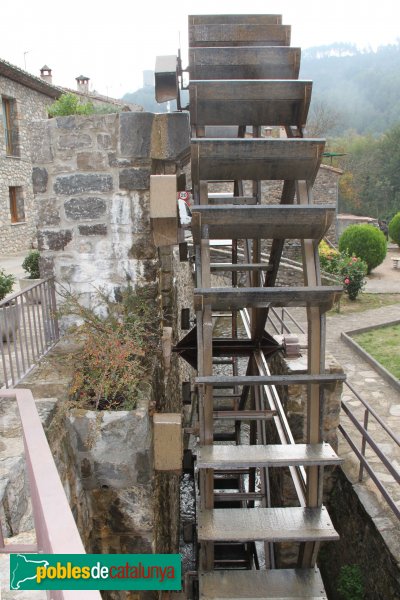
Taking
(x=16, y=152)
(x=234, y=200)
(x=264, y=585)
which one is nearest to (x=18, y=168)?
(x=16, y=152)

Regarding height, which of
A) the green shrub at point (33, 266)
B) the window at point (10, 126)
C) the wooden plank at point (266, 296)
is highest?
the window at point (10, 126)

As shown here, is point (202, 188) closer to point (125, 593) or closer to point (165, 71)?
point (165, 71)

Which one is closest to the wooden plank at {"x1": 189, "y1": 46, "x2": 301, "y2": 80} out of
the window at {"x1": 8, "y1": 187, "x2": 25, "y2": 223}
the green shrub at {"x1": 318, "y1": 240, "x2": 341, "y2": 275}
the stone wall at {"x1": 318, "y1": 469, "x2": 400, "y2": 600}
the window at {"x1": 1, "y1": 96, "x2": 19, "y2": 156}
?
the stone wall at {"x1": 318, "y1": 469, "x2": 400, "y2": 600}

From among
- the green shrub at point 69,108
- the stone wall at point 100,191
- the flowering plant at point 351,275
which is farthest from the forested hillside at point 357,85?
the stone wall at point 100,191

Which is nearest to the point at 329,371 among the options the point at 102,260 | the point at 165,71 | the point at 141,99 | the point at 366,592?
the point at 366,592

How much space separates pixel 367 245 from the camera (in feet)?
46.9

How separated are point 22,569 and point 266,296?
94.3 inches

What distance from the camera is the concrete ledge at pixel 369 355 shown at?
691cm

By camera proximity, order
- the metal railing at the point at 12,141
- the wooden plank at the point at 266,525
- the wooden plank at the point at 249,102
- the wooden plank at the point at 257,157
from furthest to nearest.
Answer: the metal railing at the point at 12,141 < the wooden plank at the point at 249,102 < the wooden plank at the point at 257,157 < the wooden plank at the point at 266,525

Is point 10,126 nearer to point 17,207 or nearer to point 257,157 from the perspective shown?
point 17,207

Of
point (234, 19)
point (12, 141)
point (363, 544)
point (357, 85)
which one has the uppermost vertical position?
point (357, 85)

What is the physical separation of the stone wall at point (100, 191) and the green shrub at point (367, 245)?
37.0ft

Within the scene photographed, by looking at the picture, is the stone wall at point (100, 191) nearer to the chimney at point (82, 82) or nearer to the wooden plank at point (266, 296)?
the wooden plank at point (266, 296)

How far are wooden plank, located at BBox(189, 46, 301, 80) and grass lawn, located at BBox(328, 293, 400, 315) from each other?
7.18 m
